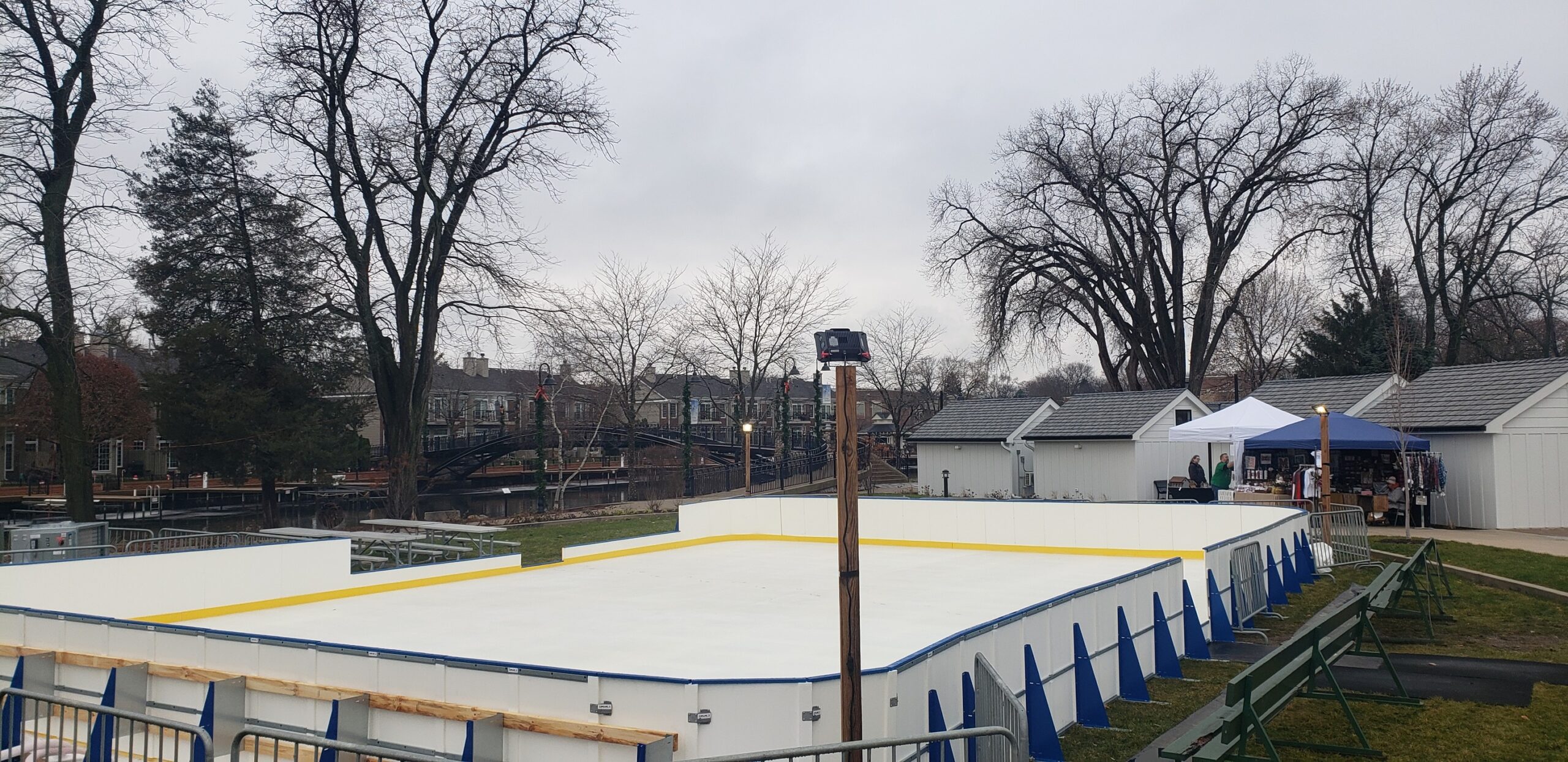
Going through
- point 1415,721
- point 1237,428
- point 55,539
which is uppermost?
point 1237,428

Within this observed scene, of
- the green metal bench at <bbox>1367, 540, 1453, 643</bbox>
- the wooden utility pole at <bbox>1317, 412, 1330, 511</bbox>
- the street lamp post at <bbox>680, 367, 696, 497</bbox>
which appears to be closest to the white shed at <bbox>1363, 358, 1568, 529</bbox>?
the wooden utility pole at <bbox>1317, 412, 1330, 511</bbox>

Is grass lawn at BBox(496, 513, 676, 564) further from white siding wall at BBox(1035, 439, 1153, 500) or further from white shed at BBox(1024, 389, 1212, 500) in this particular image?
white shed at BBox(1024, 389, 1212, 500)

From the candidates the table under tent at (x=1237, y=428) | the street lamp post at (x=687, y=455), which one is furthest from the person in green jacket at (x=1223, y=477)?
the street lamp post at (x=687, y=455)

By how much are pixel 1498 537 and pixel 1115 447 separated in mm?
10360

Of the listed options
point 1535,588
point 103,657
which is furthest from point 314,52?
point 1535,588

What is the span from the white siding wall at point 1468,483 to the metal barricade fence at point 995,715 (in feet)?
64.0

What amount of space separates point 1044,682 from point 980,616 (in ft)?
10.8

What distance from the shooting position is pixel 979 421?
34.8m

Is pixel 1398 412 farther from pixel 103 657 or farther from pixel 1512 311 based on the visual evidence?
pixel 1512 311

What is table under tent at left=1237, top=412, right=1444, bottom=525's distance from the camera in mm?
21438

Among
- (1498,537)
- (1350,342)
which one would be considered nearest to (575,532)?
(1498,537)

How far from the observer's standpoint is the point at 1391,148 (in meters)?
38.5

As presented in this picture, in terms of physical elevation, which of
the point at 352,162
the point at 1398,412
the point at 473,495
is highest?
the point at 352,162

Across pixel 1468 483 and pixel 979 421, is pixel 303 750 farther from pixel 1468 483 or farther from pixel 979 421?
pixel 979 421
